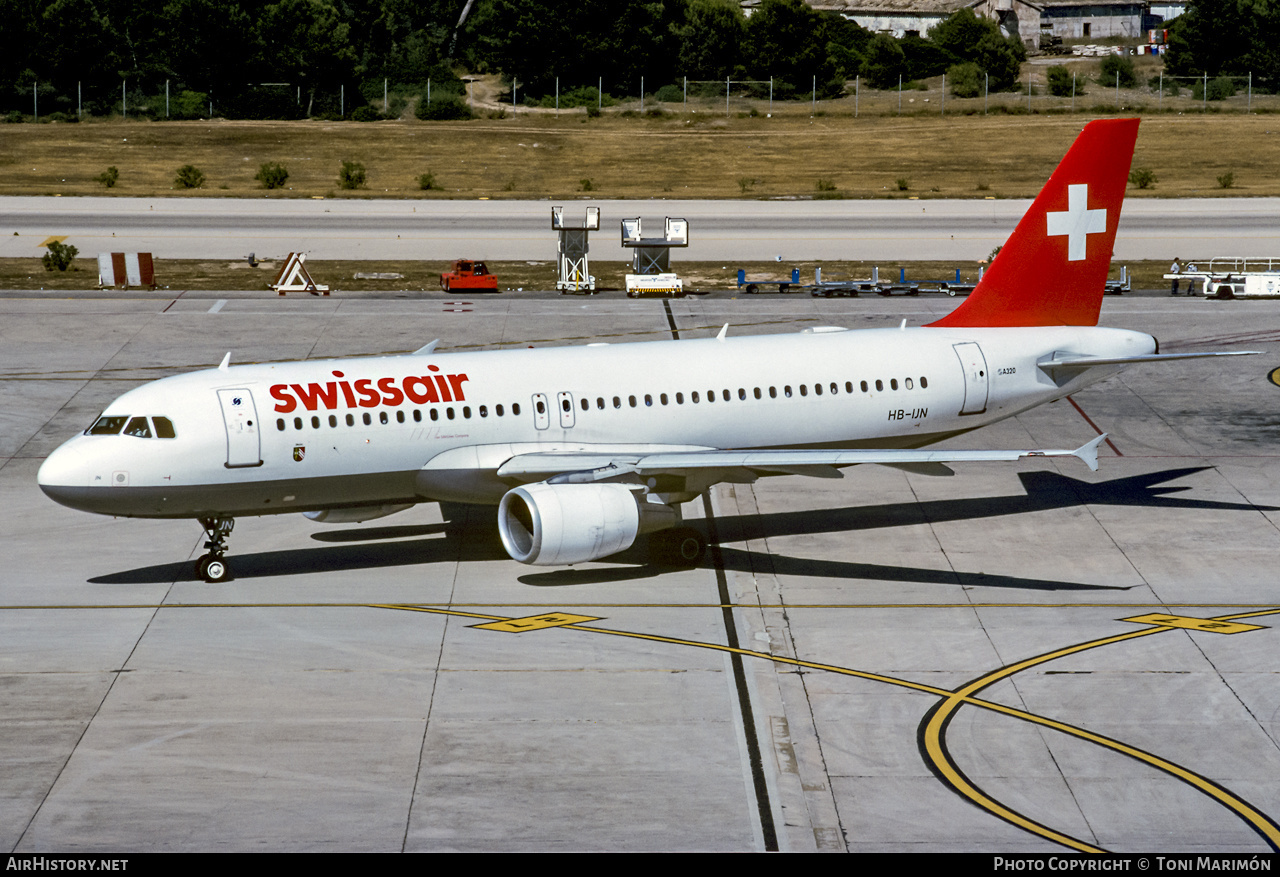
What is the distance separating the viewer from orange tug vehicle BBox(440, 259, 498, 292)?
2650 inches

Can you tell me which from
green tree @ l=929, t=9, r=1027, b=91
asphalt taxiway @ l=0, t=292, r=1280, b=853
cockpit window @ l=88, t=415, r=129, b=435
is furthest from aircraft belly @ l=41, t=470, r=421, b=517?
green tree @ l=929, t=9, r=1027, b=91

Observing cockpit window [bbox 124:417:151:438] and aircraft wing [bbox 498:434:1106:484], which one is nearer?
cockpit window [bbox 124:417:151:438]

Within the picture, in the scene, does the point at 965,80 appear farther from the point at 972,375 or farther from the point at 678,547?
the point at 678,547

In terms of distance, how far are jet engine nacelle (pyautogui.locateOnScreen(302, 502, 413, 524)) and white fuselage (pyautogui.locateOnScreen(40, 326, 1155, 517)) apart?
36cm

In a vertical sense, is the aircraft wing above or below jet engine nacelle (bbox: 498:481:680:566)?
above

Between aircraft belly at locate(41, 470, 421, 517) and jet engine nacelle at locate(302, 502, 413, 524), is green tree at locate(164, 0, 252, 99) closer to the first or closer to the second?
jet engine nacelle at locate(302, 502, 413, 524)

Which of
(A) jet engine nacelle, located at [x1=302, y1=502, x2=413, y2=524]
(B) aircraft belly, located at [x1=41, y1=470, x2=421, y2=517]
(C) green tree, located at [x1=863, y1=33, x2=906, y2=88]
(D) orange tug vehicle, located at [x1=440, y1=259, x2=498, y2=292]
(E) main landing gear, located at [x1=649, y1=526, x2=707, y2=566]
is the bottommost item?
(E) main landing gear, located at [x1=649, y1=526, x2=707, y2=566]

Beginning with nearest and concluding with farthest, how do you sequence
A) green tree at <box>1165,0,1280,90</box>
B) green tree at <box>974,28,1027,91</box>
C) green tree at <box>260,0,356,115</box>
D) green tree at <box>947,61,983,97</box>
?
green tree at <box>260,0,356,115</box>, green tree at <box>947,61,983,97</box>, green tree at <box>1165,0,1280,90</box>, green tree at <box>974,28,1027,91</box>

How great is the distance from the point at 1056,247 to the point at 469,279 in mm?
36296

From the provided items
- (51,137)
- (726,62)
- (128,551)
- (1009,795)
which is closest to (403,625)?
(128,551)

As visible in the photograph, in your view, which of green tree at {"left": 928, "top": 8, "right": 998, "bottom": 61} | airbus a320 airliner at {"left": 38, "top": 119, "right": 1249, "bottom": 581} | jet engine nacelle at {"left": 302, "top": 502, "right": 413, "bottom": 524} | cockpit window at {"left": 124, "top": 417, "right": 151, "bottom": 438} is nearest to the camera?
cockpit window at {"left": 124, "top": 417, "right": 151, "bottom": 438}

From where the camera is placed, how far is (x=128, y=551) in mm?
32375

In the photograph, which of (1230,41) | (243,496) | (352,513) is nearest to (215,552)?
(243,496)
